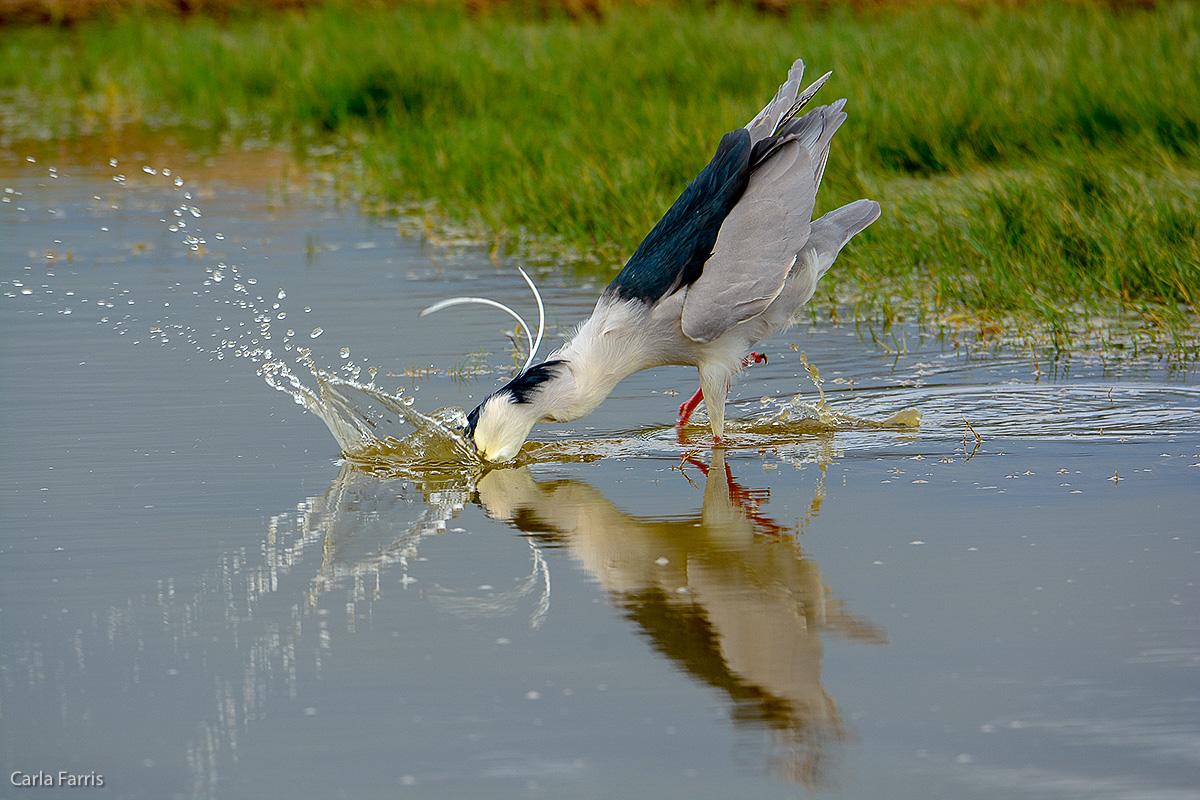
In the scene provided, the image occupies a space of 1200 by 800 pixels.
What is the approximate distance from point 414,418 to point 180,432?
2.81 feet

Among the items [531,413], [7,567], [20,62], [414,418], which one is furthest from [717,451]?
[20,62]

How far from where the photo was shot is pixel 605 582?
3.83 m

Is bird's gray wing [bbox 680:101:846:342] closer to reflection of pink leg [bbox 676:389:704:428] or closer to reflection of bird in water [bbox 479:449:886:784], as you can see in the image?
reflection of pink leg [bbox 676:389:704:428]

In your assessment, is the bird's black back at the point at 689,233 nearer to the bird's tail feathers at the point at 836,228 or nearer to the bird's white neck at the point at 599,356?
the bird's white neck at the point at 599,356

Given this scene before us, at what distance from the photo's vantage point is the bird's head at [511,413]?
4.88 metres

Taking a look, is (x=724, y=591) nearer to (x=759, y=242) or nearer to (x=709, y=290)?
(x=709, y=290)

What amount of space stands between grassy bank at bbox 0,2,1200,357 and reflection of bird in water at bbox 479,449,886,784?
258 centimetres

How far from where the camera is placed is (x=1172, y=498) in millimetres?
4340

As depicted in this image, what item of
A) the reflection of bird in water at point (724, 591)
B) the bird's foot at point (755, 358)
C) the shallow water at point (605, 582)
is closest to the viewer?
the shallow water at point (605, 582)

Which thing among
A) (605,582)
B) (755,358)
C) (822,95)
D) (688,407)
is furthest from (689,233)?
(822,95)

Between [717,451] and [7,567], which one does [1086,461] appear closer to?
[717,451]

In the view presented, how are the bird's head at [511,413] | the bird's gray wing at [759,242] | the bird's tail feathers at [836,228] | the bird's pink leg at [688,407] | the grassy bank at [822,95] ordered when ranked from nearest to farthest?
1. the bird's head at [511,413]
2. the bird's gray wing at [759,242]
3. the bird's pink leg at [688,407]
4. the bird's tail feathers at [836,228]
5. the grassy bank at [822,95]

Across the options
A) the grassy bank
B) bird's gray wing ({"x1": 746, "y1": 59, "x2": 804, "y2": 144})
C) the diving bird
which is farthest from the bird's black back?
the grassy bank

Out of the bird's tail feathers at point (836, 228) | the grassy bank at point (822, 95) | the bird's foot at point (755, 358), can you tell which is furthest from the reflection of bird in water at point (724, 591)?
the grassy bank at point (822, 95)
